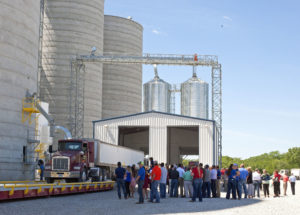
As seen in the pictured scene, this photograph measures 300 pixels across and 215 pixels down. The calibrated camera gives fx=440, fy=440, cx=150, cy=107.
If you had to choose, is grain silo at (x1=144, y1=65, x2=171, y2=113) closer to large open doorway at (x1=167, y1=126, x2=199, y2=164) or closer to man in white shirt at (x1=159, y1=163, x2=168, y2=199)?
large open doorway at (x1=167, y1=126, x2=199, y2=164)

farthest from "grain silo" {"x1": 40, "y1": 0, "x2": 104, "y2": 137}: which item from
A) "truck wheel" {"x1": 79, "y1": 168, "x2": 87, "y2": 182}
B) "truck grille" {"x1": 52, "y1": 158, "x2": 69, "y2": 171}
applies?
"truck grille" {"x1": 52, "y1": 158, "x2": 69, "y2": 171}

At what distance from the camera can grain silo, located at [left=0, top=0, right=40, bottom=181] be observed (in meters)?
34.8

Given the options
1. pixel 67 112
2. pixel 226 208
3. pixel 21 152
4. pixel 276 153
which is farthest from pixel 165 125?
pixel 276 153

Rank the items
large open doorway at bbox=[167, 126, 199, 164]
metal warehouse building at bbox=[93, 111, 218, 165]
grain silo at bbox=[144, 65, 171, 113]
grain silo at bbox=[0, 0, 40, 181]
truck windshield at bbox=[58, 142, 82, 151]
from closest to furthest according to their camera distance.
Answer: truck windshield at bbox=[58, 142, 82, 151], grain silo at bbox=[0, 0, 40, 181], metal warehouse building at bbox=[93, 111, 218, 165], large open doorway at bbox=[167, 126, 199, 164], grain silo at bbox=[144, 65, 171, 113]

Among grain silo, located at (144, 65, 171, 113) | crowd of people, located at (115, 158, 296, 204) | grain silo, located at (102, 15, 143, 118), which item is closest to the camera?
crowd of people, located at (115, 158, 296, 204)

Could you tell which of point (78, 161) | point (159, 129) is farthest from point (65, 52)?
point (78, 161)

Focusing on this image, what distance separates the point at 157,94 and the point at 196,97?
6000mm

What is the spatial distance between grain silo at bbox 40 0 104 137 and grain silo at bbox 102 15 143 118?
29.8 ft

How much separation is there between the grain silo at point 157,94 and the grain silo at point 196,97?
390 cm

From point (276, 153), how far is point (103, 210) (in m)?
182

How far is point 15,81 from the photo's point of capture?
35938mm

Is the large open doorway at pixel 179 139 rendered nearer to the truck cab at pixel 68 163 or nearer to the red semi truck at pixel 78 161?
the red semi truck at pixel 78 161

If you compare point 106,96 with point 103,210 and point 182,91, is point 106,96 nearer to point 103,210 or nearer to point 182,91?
point 182,91

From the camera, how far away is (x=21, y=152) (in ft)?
120
